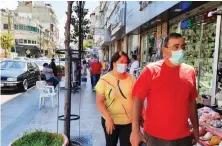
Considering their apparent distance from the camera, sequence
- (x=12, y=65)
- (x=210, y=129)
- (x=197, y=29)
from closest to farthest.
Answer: (x=210, y=129) < (x=197, y=29) < (x=12, y=65)

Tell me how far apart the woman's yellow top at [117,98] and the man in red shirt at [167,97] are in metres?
0.77

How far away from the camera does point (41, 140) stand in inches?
141

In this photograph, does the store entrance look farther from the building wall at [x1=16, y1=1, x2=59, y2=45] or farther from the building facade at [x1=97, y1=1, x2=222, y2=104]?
the building wall at [x1=16, y1=1, x2=59, y2=45]

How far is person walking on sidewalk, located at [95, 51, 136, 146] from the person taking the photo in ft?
10.5

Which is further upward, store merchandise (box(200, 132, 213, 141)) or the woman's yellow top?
the woman's yellow top

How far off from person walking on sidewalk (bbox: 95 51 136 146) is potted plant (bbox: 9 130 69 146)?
26.7 inches

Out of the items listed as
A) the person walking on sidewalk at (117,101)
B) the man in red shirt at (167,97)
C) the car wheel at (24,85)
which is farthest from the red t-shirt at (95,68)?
the man in red shirt at (167,97)

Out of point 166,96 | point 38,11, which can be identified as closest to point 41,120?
point 166,96

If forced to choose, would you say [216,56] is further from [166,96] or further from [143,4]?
[143,4]

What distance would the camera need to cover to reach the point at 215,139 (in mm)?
3984

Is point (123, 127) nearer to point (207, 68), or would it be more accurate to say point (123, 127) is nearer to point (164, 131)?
point (164, 131)

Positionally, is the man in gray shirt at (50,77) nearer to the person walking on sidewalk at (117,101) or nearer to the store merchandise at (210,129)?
the store merchandise at (210,129)

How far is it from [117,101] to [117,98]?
4 centimetres

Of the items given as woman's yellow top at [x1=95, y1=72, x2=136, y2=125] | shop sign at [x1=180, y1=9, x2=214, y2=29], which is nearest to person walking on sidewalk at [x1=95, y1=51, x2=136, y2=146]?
woman's yellow top at [x1=95, y1=72, x2=136, y2=125]
